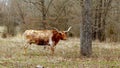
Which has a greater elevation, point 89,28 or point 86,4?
point 86,4

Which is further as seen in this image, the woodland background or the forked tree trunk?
the woodland background

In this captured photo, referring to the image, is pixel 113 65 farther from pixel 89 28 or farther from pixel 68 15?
pixel 68 15

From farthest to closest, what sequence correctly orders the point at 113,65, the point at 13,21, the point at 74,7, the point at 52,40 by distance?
the point at 13,21 < the point at 74,7 < the point at 52,40 < the point at 113,65

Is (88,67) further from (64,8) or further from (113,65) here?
(64,8)

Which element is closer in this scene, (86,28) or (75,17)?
(86,28)

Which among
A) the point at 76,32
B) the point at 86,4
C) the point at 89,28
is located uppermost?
the point at 86,4

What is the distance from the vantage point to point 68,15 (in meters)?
31.1

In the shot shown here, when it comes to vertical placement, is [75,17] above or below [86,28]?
below

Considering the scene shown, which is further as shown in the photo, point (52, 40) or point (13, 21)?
point (13, 21)

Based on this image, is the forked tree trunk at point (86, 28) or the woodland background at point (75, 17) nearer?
the forked tree trunk at point (86, 28)

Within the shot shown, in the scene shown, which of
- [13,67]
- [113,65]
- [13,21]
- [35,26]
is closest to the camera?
[13,67]

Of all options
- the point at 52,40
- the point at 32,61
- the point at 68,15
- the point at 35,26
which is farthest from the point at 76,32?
the point at 32,61

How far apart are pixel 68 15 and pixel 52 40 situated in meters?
13.8

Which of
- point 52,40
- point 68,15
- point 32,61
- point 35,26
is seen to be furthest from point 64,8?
point 32,61
